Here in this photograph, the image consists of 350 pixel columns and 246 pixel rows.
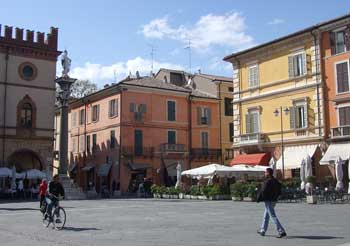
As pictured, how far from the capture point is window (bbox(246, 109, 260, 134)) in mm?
38281

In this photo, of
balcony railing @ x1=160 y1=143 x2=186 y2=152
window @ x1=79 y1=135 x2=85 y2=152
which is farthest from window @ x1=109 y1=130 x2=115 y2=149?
window @ x1=79 y1=135 x2=85 y2=152

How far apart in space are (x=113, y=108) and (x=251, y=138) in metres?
16.7

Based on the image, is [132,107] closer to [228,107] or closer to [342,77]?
[228,107]

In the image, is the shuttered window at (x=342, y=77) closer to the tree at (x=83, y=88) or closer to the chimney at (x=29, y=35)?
the chimney at (x=29, y=35)

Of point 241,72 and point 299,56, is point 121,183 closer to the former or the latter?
point 241,72

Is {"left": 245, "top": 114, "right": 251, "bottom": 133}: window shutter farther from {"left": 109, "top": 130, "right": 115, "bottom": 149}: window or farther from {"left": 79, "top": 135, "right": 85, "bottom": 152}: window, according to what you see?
{"left": 79, "top": 135, "right": 85, "bottom": 152}: window

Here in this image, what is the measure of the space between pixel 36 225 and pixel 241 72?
27.0 meters

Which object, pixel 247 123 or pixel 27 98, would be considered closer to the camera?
pixel 247 123

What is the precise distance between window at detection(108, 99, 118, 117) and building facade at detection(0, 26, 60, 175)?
679 centimetres

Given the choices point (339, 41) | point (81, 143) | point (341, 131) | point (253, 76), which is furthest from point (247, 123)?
point (81, 143)

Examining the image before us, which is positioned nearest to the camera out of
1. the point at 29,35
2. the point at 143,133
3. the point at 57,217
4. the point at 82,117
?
the point at 57,217

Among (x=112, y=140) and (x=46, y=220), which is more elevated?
(x=112, y=140)

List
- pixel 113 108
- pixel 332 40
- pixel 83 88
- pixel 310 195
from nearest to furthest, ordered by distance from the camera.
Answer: pixel 310 195, pixel 332 40, pixel 113 108, pixel 83 88

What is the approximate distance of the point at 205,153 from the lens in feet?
171
